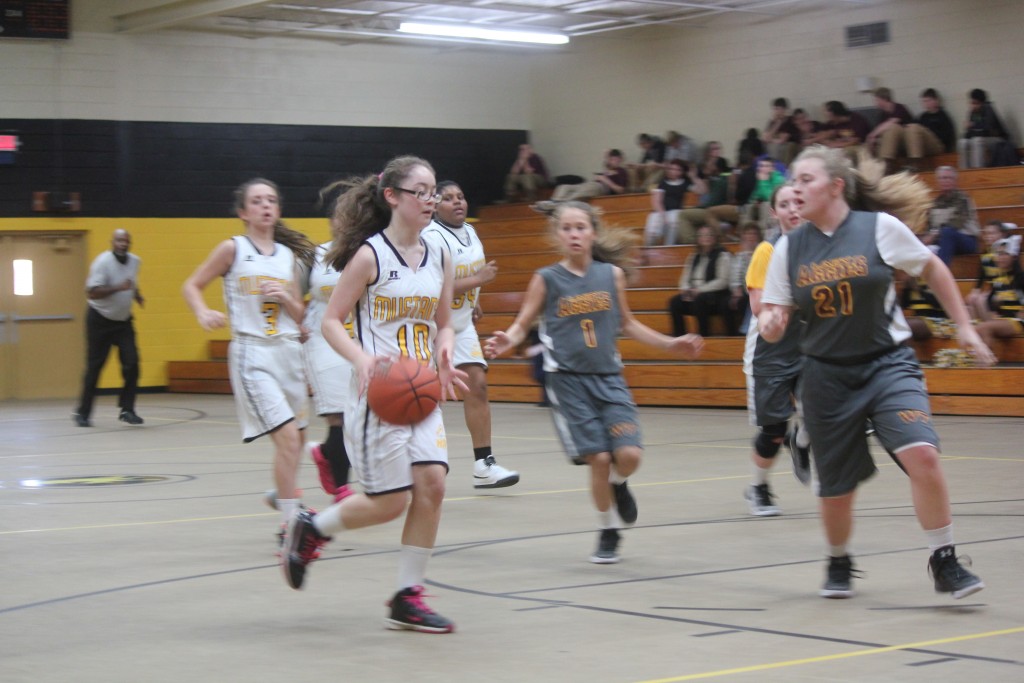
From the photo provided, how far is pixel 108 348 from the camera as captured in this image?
45.9ft

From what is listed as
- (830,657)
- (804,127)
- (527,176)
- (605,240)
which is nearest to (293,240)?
(605,240)

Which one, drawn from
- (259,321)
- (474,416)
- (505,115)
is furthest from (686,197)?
(259,321)

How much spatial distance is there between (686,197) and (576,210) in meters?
12.8

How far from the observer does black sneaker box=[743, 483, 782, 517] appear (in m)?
6.91

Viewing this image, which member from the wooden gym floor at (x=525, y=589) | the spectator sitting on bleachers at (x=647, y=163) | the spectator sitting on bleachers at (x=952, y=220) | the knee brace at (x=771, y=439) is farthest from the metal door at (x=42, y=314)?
the knee brace at (x=771, y=439)

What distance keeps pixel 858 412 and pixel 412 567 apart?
5.51ft

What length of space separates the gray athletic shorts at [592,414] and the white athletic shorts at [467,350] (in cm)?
235

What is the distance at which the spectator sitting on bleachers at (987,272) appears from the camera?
12.9 meters

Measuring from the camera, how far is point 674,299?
15.5 m

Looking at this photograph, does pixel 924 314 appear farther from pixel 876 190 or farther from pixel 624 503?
pixel 876 190

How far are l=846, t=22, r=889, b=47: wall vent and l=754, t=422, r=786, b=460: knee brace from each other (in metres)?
12.6

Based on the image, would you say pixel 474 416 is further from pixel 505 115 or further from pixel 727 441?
pixel 505 115

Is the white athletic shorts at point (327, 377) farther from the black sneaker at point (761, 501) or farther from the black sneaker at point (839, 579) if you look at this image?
the black sneaker at point (839, 579)

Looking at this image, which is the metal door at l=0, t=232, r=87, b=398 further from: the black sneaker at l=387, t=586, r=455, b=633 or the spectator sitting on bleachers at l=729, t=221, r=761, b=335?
the black sneaker at l=387, t=586, r=455, b=633
